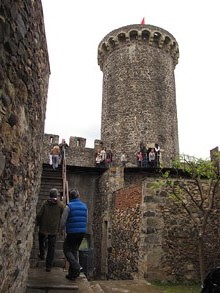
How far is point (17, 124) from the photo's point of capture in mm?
3156

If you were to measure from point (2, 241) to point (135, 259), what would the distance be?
6748mm

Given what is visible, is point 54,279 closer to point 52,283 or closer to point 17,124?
point 52,283

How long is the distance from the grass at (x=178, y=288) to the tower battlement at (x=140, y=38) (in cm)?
1692

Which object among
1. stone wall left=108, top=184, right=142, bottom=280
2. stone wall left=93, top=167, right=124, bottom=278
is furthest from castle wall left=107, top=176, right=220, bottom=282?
stone wall left=93, top=167, right=124, bottom=278

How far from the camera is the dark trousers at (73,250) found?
5.07 metres

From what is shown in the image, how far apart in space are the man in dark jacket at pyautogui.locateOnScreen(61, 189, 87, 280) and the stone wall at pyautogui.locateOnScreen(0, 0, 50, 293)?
85 cm

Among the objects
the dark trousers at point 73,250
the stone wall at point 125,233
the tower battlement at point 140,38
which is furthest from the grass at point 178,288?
the tower battlement at point 140,38

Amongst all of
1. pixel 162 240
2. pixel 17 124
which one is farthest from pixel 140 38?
pixel 17 124

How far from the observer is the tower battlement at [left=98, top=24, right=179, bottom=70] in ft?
68.7

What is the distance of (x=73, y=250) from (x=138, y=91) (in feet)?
51.0

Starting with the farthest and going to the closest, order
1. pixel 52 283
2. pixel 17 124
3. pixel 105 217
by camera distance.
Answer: pixel 105 217, pixel 52 283, pixel 17 124

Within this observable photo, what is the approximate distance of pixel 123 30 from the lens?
838 inches

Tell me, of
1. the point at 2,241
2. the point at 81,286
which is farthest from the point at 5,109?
the point at 81,286

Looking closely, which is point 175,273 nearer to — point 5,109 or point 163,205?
point 163,205
